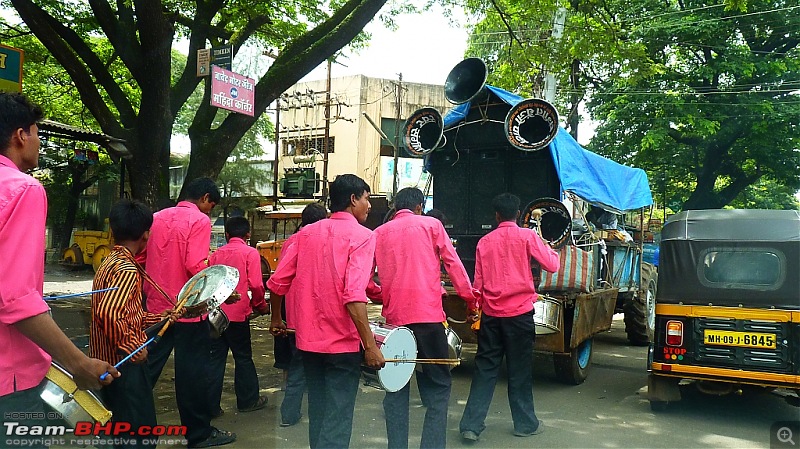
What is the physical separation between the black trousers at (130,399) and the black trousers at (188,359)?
1082 millimetres

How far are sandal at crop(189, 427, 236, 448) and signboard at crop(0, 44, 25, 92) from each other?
5.52 metres

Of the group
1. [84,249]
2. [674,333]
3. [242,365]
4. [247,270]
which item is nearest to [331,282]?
[247,270]

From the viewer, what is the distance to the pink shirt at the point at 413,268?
4.34 meters

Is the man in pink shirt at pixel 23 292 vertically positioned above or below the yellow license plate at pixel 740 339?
above

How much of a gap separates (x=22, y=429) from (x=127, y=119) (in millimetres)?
6996

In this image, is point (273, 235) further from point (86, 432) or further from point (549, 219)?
point (86, 432)

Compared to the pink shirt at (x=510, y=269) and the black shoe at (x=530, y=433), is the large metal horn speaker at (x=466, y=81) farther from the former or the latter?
the black shoe at (x=530, y=433)

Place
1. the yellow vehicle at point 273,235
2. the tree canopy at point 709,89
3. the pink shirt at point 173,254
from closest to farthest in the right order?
the pink shirt at point 173,254 < the tree canopy at point 709,89 < the yellow vehicle at point 273,235

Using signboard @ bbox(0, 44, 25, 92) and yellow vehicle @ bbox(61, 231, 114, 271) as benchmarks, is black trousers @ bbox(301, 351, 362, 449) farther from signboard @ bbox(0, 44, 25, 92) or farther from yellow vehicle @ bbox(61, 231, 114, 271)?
yellow vehicle @ bbox(61, 231, 114, 271)

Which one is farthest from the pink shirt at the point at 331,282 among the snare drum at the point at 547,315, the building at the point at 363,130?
the building at the point at 363,130

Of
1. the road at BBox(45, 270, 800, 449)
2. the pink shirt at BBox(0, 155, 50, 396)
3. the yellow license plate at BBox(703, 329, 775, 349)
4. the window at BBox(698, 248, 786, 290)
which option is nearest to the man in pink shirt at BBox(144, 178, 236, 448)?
the road at BBox(45, 270, 800, 449)

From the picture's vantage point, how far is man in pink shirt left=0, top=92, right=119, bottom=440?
6.82 ft

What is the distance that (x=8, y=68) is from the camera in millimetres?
7688

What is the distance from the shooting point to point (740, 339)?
531cm
